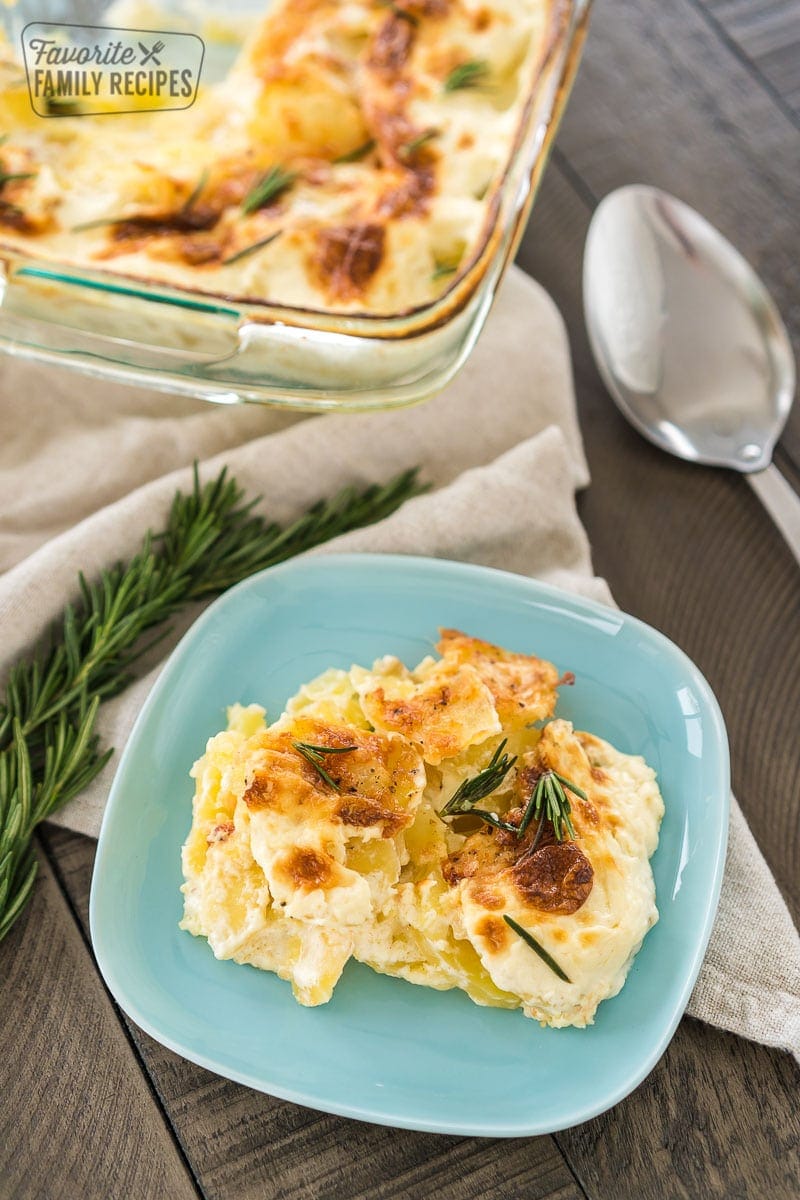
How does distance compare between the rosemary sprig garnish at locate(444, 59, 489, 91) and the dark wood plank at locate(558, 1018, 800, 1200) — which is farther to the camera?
the rosemary sprig garnish at locate(444, 59, 489, 91)

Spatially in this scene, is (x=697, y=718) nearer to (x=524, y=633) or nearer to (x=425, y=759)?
(x=524, y=633)

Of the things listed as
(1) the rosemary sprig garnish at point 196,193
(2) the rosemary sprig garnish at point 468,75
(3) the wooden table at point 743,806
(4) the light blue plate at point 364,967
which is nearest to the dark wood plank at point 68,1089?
(3) the wooden table at point 743,806

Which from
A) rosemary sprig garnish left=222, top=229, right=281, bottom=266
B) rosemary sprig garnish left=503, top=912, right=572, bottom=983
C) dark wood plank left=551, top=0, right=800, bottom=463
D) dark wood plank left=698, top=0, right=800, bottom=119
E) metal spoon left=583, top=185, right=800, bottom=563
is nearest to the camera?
rosemary sprig garnish left=503, top=912, right=572, bottom=983

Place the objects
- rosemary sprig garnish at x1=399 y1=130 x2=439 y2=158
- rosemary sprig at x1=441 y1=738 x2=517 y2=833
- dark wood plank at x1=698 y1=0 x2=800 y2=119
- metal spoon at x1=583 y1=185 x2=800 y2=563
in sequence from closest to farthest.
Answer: rosemary sprig at x1=441 y1=738 x2=517 y2=833, rosemary sprig garnish at x1=399 y1=130 x2=439 y2=158, metal spoon at x1=583 y1=185 x2=800 y2=563, dark wood plank at x1=698 y1=0 x2=800 y2=119

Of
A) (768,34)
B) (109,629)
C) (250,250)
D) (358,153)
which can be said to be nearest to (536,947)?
(109,629)

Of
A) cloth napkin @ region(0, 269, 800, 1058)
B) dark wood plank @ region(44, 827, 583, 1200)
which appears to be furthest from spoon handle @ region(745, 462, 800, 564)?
dark wood plank @ region(44, 827, 583, 1200)

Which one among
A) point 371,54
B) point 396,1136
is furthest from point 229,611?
point 371,54

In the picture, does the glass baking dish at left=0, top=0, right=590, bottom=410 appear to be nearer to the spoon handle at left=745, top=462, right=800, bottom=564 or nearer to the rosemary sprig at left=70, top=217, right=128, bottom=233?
the rosemary sprig at left=70, top=217, right=128, bottom=233

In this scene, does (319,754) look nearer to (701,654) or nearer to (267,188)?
(701,654)

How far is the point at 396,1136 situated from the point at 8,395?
1.31m

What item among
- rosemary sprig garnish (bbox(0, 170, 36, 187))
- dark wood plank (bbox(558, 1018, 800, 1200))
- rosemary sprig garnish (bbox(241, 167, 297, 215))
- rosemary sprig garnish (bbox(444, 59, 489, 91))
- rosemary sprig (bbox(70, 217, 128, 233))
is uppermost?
rosemary sprig garnish (bbox(444, 59, 489, 91))

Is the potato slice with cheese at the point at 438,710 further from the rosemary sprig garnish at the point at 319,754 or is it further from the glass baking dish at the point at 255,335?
the glass baking dish at the point at 255,335

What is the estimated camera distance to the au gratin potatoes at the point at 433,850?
4.47 feet

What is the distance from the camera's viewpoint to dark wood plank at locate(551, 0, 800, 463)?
2213mm
